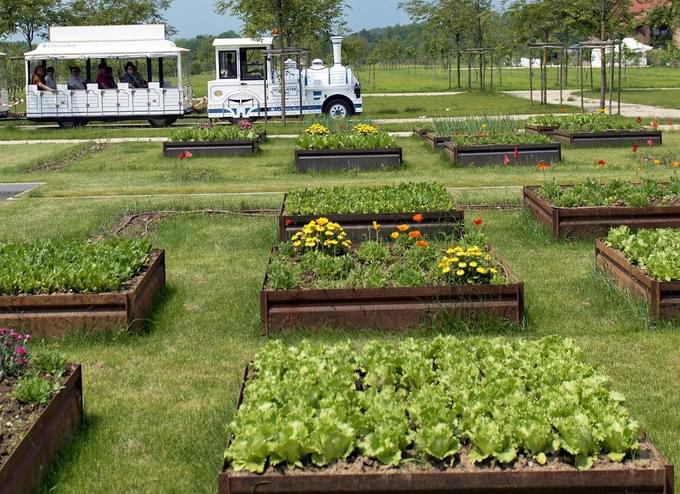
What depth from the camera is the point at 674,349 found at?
6.43 m

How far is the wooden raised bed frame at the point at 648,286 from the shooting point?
684 centimetres

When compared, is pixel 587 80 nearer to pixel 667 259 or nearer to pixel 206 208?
pixel 206 208

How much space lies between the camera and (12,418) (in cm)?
475

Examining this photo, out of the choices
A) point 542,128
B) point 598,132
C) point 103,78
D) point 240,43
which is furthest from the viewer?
point 103,78

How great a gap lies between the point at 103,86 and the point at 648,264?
79.6ft

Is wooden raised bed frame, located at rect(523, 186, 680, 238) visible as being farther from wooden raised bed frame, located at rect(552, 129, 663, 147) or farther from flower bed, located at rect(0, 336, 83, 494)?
wooden raised bed frame, located at rect(552, 129, 663, 147)

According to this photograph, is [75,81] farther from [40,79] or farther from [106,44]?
[106,44]

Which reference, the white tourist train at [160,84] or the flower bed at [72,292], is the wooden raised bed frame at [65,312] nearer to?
the flower bed at [72,292]

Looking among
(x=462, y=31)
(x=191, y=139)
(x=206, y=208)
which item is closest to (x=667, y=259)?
(x=206, y=208)

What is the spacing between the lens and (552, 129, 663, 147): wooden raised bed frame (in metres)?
18.6

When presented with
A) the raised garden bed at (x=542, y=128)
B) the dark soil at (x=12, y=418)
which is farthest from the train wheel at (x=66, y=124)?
the dark soil at (x=12, y=418)

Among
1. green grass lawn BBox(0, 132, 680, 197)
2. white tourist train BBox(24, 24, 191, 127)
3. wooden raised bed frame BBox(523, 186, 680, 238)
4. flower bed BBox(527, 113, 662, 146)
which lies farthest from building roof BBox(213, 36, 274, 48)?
wooden raised bed frame BBox(523, 186, 680, 238)

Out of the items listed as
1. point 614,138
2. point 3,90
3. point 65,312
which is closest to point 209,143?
point 614,138

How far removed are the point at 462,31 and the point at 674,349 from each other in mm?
41823
